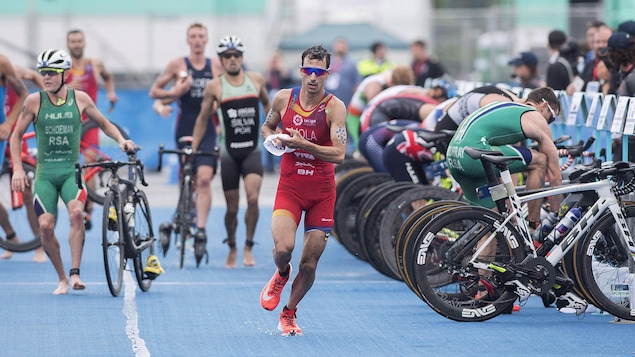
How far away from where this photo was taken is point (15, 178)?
11.6 m

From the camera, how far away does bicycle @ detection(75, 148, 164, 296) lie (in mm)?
11305

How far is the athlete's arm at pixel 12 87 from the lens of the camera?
14305 mm

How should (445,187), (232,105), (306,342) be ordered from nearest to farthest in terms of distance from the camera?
Result: 1. (306,342)
2. (445,187)
3. (232,105)

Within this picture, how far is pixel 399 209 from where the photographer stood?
1207 cm

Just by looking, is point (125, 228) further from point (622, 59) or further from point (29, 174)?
point (622, 59)

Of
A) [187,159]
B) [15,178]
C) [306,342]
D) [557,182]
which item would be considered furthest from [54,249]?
[557,182]

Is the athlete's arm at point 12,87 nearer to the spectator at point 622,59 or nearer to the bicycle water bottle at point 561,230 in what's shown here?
the spectator at point 622,59

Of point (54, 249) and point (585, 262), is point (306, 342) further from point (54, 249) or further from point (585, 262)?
point (54, 249)

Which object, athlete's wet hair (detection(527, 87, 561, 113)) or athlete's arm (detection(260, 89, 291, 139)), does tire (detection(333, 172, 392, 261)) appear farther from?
athlete's arm (detection(260, 89, 291, 139))

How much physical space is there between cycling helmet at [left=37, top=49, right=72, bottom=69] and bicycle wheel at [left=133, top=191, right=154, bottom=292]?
4.12 ft

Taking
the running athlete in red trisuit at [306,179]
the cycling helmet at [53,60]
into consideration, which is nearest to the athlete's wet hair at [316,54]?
the running athlete in red trisuit at [306,179]


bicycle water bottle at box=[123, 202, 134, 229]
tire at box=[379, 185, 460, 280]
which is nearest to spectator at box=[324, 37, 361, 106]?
tire at box=[379, 185, 460, 280]

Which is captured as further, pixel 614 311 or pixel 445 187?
pixel 445 187

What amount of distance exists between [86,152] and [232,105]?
8.33 ft
